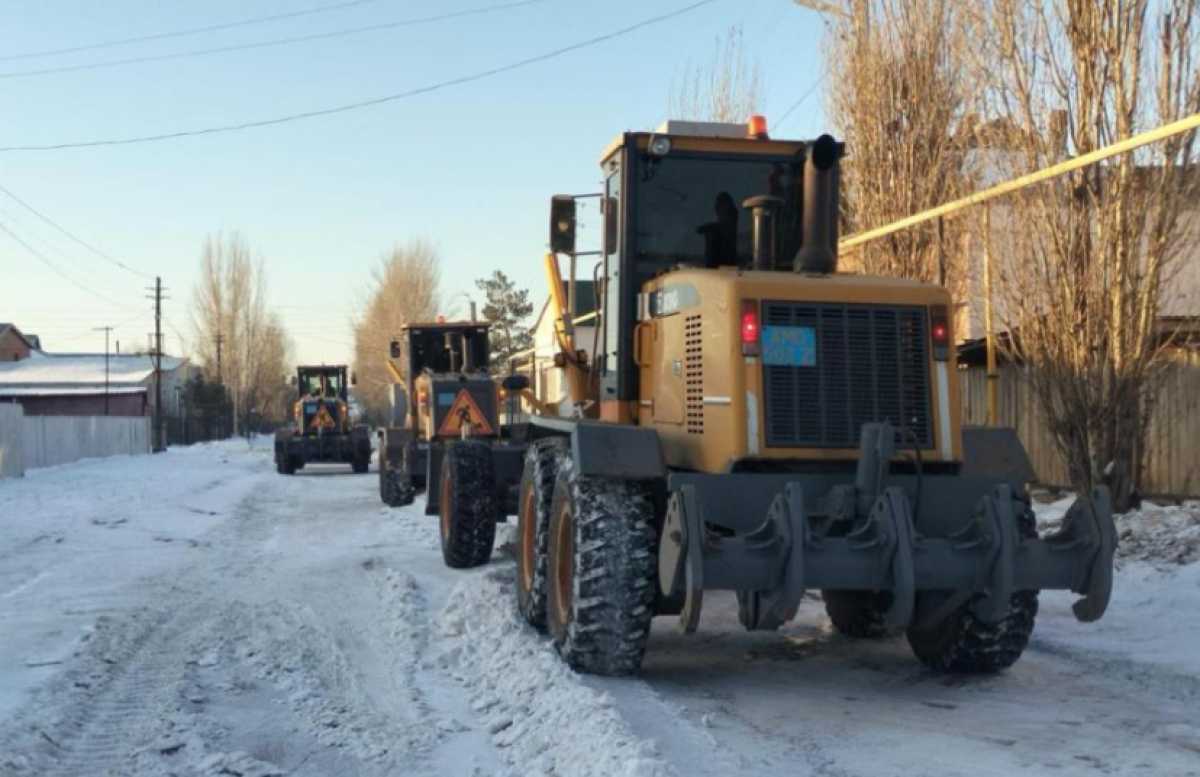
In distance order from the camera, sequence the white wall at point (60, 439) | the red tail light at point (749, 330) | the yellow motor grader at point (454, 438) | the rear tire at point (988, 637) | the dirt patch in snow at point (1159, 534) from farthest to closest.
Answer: the white wall at point (60, 439), the yellow motor grader at point (454, 438), the dirt patch in snow at point (1159, 534), the rear tire at point (988, 637), the red tail light at point (749, 330)

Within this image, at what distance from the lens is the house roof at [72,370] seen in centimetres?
→ 7525

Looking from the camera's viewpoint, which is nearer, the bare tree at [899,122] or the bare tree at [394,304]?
the bare tree at [899,122]

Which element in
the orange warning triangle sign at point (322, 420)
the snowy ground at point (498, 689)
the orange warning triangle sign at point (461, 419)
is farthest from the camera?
the orange warning triangle sign at point (322, 420)

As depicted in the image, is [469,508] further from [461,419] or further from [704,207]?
[461,419]

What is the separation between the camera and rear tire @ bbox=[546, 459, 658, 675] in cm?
625

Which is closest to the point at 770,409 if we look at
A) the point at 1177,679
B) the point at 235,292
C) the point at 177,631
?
the point at 1177,679

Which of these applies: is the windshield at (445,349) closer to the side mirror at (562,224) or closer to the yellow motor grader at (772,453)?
the side mirror at (562,224)

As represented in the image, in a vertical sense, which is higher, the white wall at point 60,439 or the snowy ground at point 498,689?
the white wall at point 60,439

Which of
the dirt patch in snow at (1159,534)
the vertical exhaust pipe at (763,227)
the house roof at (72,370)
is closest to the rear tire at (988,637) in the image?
the vertical exhaust pipe at (763,227)

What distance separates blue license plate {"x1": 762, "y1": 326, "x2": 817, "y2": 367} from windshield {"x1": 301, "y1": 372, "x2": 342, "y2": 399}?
91.7 feet

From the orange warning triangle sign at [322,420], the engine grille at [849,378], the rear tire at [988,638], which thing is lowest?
the rear tire at [988,638]

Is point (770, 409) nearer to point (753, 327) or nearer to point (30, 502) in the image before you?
point (753, 327)

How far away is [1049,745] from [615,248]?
389 cm

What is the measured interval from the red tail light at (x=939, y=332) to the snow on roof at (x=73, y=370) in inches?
2964
